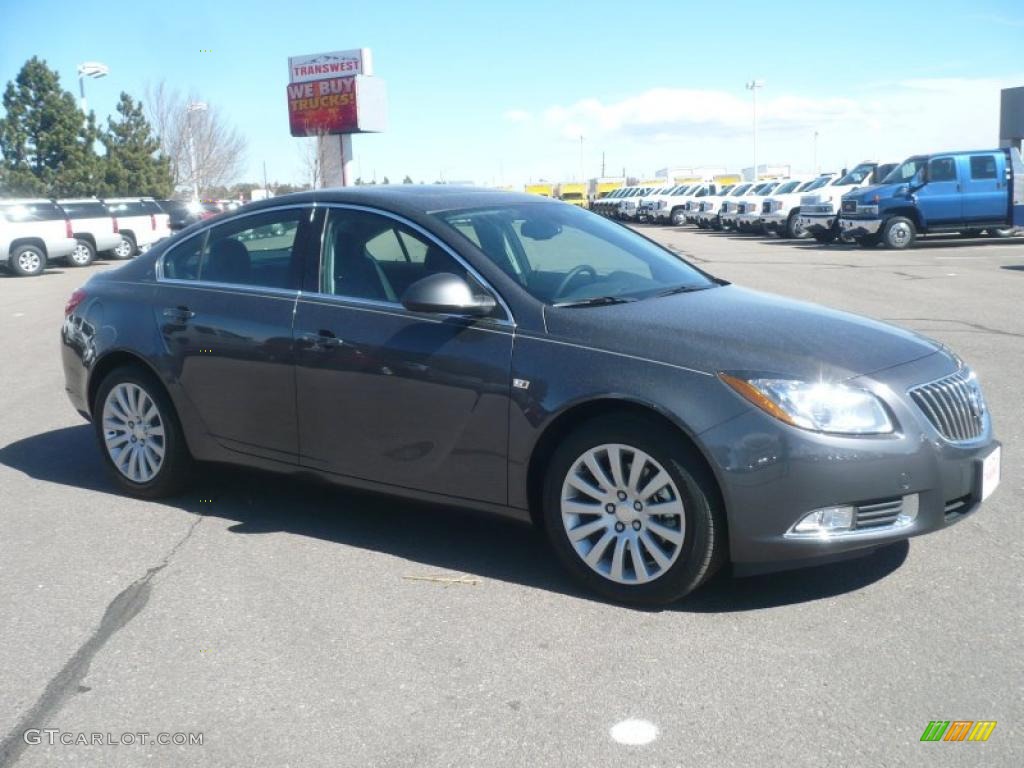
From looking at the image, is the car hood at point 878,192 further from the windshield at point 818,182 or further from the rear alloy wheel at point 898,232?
the windshield at point 818,182

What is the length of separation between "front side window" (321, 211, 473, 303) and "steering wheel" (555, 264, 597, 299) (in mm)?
457

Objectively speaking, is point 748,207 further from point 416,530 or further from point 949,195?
point 416,530

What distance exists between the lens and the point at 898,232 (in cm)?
2517

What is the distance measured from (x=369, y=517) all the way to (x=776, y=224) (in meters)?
28.5

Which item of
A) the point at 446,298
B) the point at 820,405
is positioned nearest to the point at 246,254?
the point at 446,298

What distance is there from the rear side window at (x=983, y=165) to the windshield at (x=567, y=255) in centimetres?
2151

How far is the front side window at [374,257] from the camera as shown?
4.98m

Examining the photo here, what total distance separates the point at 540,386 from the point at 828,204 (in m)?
25.3

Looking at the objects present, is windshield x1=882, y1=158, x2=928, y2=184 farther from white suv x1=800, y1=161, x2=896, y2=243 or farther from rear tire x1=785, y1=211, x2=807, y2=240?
rear tire x1=785, y1=211, x2=807, y2=240

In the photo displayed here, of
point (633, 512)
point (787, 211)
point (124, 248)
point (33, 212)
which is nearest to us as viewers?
point (633, 512)

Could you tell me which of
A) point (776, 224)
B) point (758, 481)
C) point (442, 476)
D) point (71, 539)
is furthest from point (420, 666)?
point (776, 224)

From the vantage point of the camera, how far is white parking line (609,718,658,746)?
3.29 m

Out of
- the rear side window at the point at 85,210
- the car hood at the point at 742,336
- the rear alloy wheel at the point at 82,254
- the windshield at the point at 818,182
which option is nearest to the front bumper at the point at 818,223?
the windshield at the point at 818,182

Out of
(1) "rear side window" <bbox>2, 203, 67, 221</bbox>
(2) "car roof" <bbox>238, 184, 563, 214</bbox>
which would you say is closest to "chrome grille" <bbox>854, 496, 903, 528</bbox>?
(2) "car roof" <bbox>238, 184, 563, 214</bbox>
